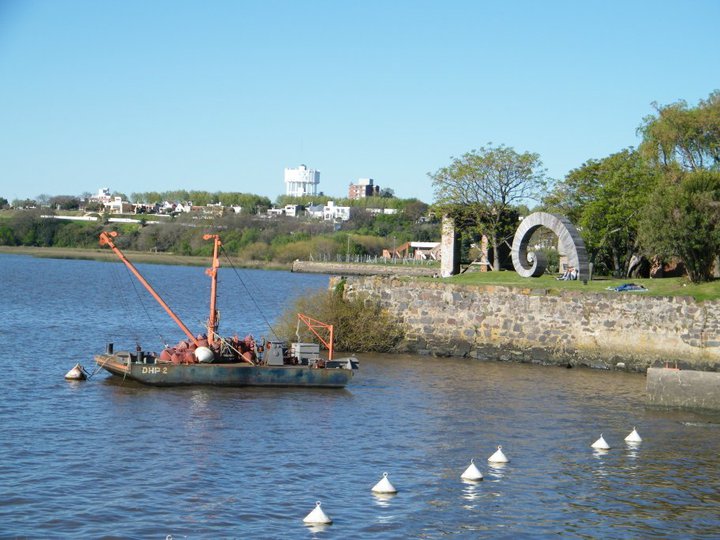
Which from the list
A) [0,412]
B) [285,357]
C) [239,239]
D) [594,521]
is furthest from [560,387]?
[239,239]

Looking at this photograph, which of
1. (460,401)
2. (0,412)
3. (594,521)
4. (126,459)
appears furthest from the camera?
(460,401)

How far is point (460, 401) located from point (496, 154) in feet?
113

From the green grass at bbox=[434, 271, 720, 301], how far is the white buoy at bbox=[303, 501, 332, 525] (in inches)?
1026

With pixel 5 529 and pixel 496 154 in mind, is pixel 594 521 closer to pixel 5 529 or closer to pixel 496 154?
pixel 5 529

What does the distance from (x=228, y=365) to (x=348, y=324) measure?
1245 centimetres

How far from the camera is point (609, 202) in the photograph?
6231 centimetres

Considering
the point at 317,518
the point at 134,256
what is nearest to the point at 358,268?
the point at 134,256

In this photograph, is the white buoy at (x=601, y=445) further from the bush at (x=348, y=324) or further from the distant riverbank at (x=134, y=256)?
the distant riverbank at (x=134, y=256)

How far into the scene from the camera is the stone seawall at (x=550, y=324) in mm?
41125

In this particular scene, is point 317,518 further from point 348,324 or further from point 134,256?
point 134,256

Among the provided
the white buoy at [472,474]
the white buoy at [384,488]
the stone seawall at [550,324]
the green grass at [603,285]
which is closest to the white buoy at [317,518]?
the white buoy at [384,488]

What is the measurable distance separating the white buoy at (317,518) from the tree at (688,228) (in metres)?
29.5

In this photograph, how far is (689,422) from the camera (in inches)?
1220

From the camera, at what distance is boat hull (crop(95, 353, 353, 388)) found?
3409 cm
